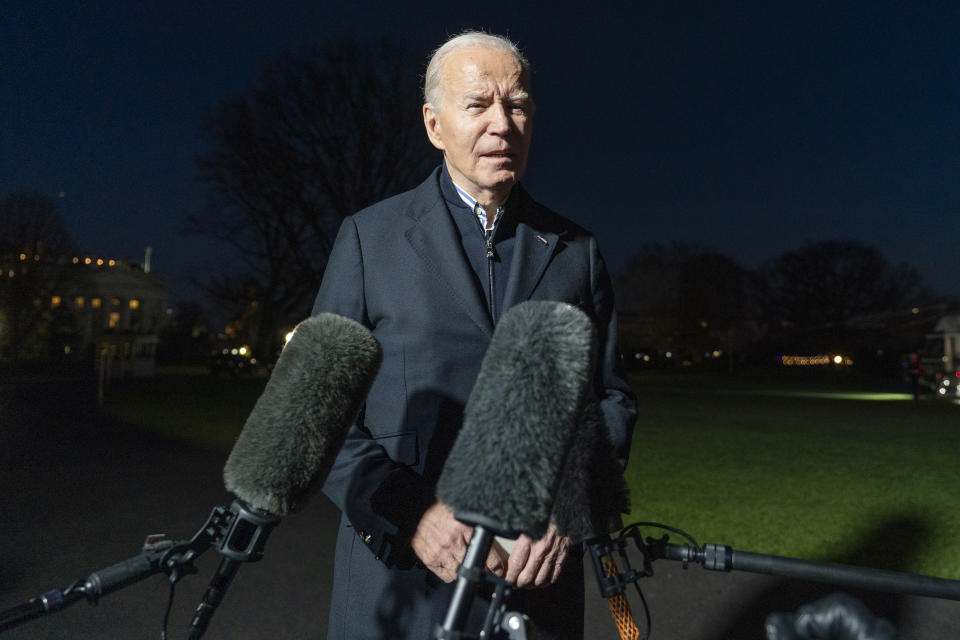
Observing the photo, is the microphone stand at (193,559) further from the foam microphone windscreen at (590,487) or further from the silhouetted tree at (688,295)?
the silhouetted tree at (688,295)

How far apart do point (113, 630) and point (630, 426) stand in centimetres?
445

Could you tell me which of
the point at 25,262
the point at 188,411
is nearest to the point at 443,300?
the point at 188,411

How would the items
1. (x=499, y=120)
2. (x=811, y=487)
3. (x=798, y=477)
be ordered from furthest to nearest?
(x=798, y=477)
(x=811, y=487)
(x=499, y=120)

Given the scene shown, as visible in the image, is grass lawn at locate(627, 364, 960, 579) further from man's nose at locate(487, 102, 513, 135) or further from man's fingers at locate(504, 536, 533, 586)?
man's nose at locate(487, 102, 513, 135)

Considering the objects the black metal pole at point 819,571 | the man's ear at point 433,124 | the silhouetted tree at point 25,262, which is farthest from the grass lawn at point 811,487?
the silhouetted tree at point 25,262

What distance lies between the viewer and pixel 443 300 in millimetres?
1962

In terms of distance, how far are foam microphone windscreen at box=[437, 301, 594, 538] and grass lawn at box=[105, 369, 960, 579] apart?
6.40 meters

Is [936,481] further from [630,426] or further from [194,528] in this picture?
[630,426]

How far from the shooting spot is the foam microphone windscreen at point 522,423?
1150 mm

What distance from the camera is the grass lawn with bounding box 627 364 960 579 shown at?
7254mm

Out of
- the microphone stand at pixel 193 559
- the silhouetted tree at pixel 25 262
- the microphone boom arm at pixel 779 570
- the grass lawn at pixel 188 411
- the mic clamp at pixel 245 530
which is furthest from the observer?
the silhouetted tree at pixel 25 262

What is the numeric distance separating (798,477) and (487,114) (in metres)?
10.6

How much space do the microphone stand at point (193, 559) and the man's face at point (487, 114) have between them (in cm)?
106

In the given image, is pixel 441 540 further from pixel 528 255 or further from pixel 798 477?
pixel 798 477
